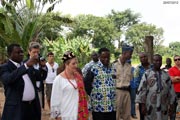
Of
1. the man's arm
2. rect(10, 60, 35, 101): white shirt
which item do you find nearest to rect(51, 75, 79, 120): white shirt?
rect(10, 60, 35, 101): white shirt

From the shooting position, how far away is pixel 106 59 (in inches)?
221

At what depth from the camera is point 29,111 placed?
4668 millimetres

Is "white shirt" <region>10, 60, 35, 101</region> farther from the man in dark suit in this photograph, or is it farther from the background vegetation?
the background vegetation

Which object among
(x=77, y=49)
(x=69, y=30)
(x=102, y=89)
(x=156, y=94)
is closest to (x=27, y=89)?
(x=102, y=89)

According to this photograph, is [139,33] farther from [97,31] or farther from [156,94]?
[156,94]

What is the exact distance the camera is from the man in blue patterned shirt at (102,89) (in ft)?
18.3

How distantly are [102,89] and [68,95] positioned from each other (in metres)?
1.08

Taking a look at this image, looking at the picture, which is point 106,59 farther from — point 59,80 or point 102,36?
point 102,36

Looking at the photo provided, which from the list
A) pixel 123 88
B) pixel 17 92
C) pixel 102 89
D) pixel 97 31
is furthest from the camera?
pixel 97 31

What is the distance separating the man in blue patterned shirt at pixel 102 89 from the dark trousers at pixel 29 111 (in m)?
1.09

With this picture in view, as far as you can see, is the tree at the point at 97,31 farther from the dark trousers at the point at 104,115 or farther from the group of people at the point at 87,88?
the dark trousers at the point at 104,115

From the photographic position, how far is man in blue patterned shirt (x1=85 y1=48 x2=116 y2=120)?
5574 mm

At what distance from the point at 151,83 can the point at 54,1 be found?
1135 centimetres

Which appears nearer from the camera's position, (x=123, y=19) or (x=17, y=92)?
(x=17, y=92)
